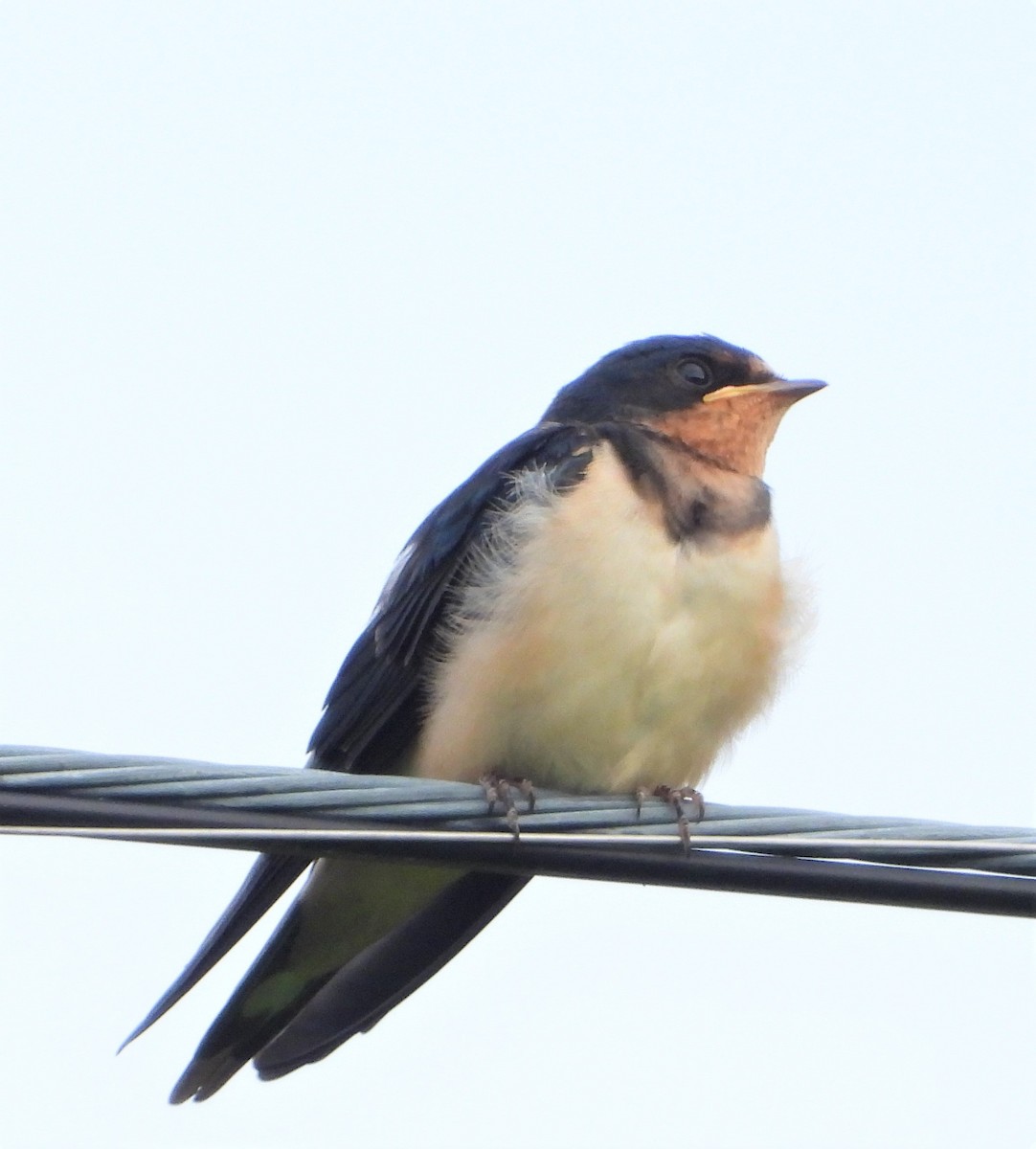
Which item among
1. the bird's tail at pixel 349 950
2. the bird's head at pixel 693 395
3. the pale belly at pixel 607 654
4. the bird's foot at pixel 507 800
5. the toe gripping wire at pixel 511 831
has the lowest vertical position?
the toe gripping wire at pixel 511 831

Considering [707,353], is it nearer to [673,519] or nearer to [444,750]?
[673,519]

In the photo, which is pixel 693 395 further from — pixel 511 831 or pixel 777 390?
pixel 511 831

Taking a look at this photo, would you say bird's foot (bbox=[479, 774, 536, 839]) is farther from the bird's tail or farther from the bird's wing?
the bird's tail

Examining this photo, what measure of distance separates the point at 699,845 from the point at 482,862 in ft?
1.30

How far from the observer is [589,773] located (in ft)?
15.3

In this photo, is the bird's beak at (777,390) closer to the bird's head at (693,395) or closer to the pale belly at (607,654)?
the bird's head at (693,395)

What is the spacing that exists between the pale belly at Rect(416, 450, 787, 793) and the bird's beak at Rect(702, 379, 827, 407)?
0.85m

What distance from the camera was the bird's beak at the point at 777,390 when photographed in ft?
18.4

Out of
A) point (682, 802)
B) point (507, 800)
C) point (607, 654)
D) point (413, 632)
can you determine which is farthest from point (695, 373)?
Answer: point (507, 800)

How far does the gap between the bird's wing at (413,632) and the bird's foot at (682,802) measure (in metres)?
0.68

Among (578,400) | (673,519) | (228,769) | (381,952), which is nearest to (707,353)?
(578,400)

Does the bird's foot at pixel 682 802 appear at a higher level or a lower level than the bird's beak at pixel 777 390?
lower

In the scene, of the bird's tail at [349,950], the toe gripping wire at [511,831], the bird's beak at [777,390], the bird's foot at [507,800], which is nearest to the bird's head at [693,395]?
the bird's beak at [777,390]

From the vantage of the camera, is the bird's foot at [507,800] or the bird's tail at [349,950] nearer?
the bird's foot at [507,800]
